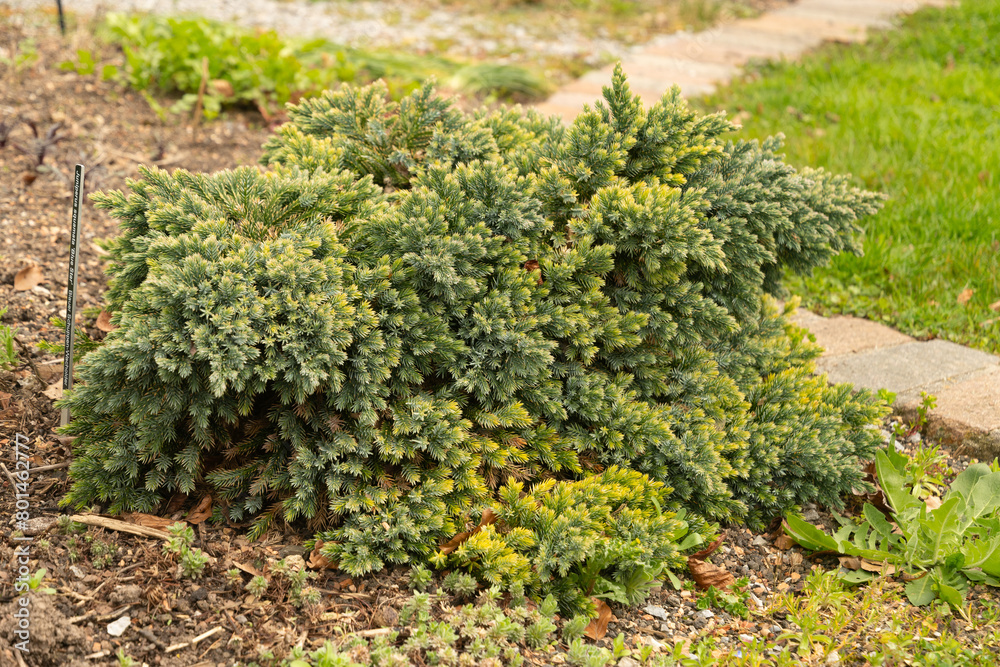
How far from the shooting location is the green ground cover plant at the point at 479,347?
2.41 metres

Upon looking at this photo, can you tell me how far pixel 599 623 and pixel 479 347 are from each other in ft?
3.19

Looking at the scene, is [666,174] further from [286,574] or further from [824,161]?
[824,161]

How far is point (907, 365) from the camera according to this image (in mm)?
3865

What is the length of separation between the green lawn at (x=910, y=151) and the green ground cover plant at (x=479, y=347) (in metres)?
1.35

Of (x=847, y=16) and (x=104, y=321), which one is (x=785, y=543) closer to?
(x=104, y=321)

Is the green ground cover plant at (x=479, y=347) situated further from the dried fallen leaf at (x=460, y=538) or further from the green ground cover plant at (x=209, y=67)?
the green ground cover plant at (x=209, y=67)

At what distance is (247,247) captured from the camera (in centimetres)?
246

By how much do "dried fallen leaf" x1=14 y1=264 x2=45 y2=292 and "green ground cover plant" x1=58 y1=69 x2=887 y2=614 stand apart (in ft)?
3.24

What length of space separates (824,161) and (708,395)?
10.6ft

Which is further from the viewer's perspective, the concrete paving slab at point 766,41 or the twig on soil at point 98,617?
the concrete paving slab at point 766,41

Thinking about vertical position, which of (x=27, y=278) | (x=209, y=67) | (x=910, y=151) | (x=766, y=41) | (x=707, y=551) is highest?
(x=766, y=41)

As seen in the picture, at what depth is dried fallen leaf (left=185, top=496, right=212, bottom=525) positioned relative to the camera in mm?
2576

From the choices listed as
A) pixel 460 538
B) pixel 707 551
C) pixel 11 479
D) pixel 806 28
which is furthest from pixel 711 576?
pixel 806 28
